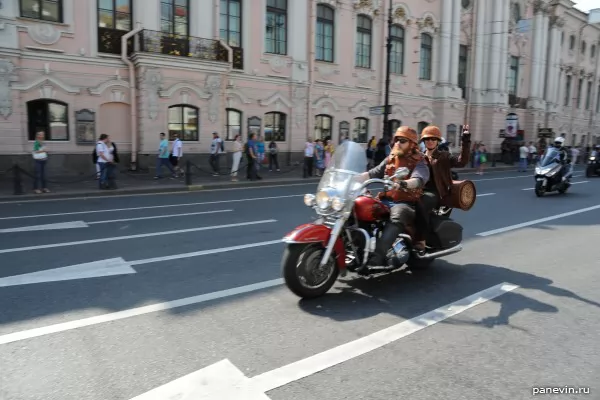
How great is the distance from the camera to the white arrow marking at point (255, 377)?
2.94m

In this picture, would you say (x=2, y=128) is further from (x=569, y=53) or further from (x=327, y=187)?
(x=569, y=53)

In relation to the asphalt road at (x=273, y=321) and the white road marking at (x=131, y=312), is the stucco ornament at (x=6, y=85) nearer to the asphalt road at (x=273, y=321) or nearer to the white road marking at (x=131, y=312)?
the asphalt road at (x=273, y=321)

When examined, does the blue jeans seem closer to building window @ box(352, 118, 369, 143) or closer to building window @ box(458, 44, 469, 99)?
building window @ box(352, 118, 369, 143)

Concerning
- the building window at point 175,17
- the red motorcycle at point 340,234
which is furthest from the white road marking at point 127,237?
the building window at point 175,17

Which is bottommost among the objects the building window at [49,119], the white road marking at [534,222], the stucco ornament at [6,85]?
the white road marking at [534,222]

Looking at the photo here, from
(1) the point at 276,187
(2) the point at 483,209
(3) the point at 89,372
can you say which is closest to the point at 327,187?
(3) the point at 89,372

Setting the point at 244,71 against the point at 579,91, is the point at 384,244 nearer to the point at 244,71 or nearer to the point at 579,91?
the point at 244,71

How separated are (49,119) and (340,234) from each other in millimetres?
16511

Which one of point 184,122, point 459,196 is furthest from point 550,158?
point 184,122

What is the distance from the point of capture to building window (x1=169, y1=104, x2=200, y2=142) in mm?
19672

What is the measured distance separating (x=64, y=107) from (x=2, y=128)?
2272mm

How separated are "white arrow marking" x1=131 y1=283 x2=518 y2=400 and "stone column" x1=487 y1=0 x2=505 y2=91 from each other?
34662 mm

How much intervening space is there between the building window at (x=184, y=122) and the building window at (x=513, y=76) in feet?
92.5

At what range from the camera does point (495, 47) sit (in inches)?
1337
